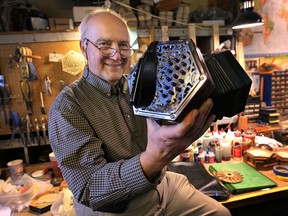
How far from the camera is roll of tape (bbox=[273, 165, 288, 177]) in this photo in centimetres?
132

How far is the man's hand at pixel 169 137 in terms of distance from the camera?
494 millimetres

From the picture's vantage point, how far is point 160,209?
40.6 inches

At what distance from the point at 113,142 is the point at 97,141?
0.11 metres

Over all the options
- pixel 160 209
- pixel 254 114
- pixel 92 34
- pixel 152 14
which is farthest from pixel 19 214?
pixel 254 114

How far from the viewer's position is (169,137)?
514 millimetres

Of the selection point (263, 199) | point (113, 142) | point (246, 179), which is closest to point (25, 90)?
point (113, 142)

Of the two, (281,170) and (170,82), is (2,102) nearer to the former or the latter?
(170,82)

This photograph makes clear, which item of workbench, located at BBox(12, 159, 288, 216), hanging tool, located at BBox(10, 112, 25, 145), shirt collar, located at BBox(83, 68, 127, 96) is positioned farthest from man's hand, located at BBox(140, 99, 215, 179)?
hanging tool, located at BBox(10, 112, 25, 145)

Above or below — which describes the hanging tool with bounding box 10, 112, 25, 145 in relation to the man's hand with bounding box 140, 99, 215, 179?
below

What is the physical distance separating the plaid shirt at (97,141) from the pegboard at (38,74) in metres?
1.02

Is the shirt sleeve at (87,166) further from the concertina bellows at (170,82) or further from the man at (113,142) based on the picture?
the concertina bellows at (170,82)

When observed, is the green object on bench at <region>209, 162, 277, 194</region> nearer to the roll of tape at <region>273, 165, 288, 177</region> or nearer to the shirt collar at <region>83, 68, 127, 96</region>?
the roll of tape at <region>273, 165, 288, 177</region>

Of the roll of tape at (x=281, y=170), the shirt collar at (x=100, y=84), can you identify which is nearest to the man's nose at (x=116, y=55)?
the shirt collar at (x=100, y=84)

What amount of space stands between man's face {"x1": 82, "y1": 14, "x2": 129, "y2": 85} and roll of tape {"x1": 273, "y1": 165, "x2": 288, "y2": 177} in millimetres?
1189
